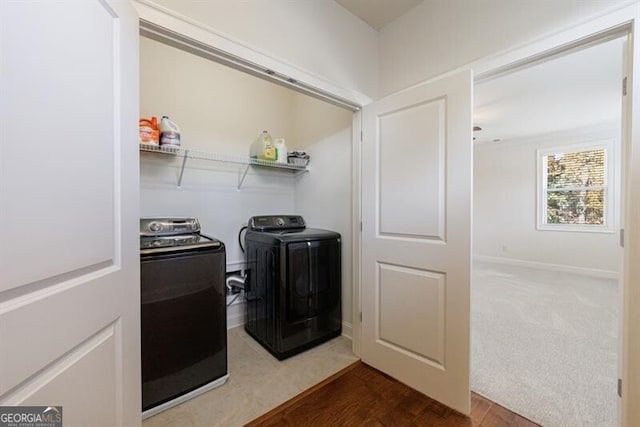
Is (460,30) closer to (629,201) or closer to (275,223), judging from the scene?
(629,201)

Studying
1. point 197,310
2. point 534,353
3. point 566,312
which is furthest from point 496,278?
point 197,310

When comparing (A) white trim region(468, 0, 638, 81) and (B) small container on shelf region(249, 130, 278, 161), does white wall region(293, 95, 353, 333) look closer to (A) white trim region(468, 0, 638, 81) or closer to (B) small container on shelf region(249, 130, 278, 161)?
(B) small container on shelf region(249, 130, 278, 161)

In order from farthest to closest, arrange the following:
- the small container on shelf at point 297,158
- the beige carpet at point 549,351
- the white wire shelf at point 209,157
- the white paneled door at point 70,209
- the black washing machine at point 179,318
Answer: the small container on shelf at point 297,158, the white wire shelf at point 209,157, the beige carpet at point 549,351, the black washing machine at point 179,318, the white paneled door at point 70,209

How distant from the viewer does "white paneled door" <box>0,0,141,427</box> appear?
1.77 feet

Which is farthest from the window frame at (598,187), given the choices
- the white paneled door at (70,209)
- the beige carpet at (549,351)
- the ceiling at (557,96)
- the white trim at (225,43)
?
the white paneled door at (70,209)

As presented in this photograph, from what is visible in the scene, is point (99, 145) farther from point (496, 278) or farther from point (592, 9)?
point (496, 278)

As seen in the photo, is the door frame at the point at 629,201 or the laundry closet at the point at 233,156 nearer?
the door frame at the point at 629,201

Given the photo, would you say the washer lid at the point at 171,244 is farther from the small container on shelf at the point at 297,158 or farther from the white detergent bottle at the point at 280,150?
the small container on shelf at the point at 297,158

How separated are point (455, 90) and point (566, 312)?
10.2ft

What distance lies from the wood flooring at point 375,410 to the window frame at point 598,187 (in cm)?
483

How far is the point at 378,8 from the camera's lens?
6.23 ft

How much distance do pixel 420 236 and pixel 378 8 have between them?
169cm

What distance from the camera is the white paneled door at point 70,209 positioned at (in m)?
0.54

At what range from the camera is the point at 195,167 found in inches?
95.3
